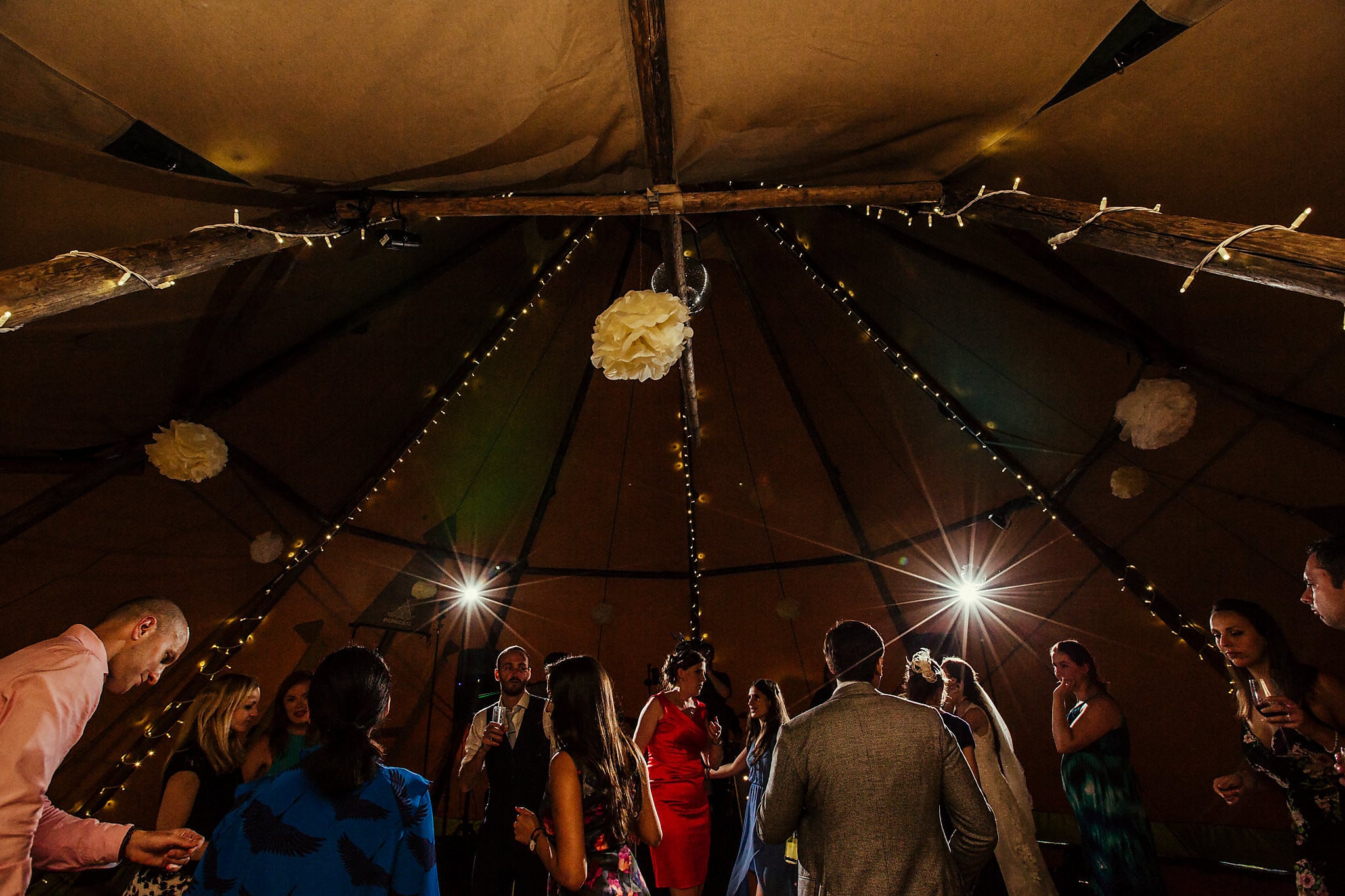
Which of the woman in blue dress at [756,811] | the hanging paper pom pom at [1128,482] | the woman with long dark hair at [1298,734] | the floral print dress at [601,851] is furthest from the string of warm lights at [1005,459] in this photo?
the floral print dress at [601,851]

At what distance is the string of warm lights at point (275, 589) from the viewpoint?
4266mm

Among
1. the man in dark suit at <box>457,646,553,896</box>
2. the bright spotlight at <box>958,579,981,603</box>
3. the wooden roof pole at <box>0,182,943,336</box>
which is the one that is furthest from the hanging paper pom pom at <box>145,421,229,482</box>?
the bright spotlight at <box>958,579,981,603</box>

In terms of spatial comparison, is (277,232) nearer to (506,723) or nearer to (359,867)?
(359,867)

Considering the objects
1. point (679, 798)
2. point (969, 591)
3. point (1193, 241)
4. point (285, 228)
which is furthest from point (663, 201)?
point (969, 591)

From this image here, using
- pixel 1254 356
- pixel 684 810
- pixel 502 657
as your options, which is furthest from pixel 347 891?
pixel 1254 356

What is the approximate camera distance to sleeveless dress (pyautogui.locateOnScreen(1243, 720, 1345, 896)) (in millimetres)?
2209

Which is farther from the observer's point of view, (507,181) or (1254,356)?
(1254,356)

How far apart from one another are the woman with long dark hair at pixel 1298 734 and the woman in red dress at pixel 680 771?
7.44ft

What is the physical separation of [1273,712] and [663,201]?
286 centimetres

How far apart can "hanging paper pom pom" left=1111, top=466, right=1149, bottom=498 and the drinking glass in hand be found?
1.56 m

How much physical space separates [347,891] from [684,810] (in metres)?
2.19

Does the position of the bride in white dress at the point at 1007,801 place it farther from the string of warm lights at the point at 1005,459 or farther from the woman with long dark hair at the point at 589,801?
the string of warm lights at the point at 1005,459

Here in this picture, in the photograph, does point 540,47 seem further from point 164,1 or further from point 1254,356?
point 1254,356

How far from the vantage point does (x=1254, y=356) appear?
311 centimetres
